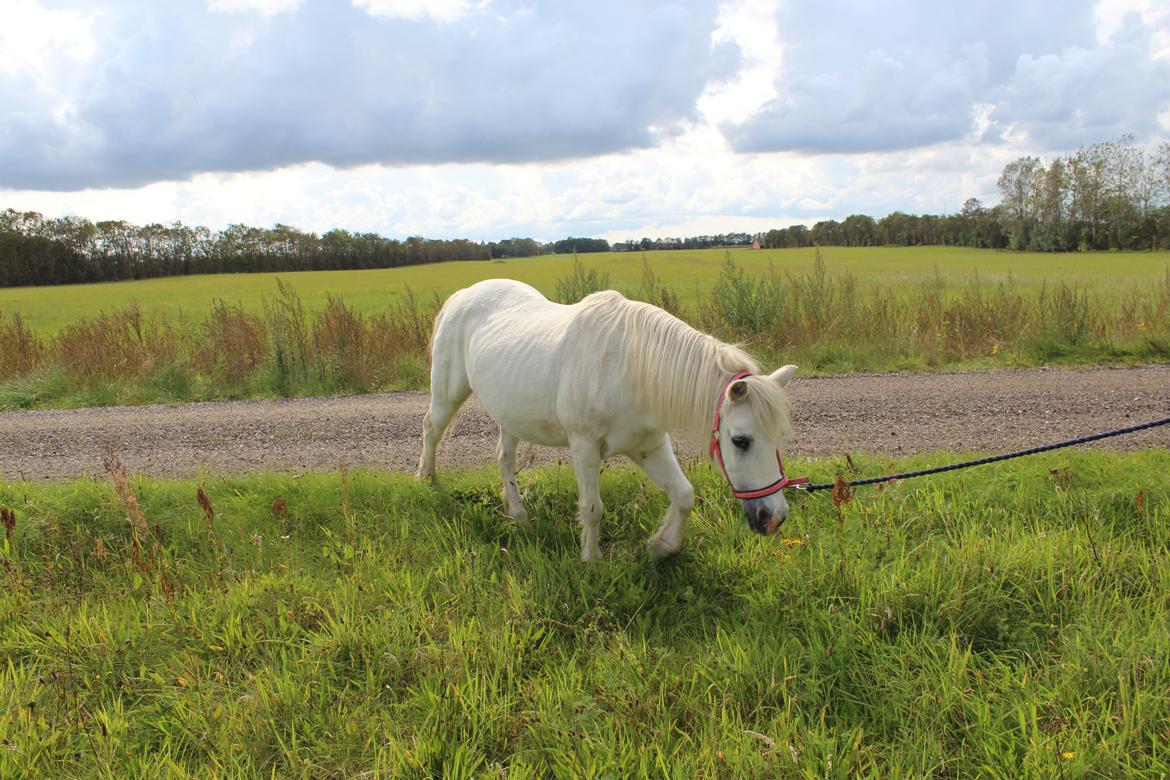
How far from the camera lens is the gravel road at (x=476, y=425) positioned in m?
6.55

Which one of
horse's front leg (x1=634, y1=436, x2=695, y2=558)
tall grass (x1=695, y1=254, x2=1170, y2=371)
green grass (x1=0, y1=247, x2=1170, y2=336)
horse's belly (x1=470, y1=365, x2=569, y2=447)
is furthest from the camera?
green grass (x1=0, y1=247, x2=1170, y2=336)

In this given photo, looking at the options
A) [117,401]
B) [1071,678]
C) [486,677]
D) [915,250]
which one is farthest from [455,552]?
[915,250]

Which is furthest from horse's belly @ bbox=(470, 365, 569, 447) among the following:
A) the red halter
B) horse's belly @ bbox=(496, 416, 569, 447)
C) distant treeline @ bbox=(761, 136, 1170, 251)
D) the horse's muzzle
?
distant treeline @ bbox=(761, 136, 1170, 251)

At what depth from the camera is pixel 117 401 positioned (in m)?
10.4

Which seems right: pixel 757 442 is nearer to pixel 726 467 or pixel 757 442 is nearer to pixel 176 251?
pixel 726 467

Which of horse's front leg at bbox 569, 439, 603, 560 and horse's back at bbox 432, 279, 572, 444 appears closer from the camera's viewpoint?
horse's front leg at bbox 569, 439, 603, 560

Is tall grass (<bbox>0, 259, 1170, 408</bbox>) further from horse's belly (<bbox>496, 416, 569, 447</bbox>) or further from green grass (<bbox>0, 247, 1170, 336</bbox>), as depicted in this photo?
green grass (<bbox>0, 247, 1170, 336</bbox>)

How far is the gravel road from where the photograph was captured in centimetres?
655

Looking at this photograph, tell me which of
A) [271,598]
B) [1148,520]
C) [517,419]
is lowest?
[271,598]

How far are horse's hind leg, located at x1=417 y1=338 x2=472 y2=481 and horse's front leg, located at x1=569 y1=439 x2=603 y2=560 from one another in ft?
5.90

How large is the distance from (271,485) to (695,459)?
3.62 m

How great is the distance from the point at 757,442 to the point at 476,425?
5.07 meters

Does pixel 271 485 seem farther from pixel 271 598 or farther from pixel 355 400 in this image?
pixel 355 400

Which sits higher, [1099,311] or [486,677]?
[1099,311]
